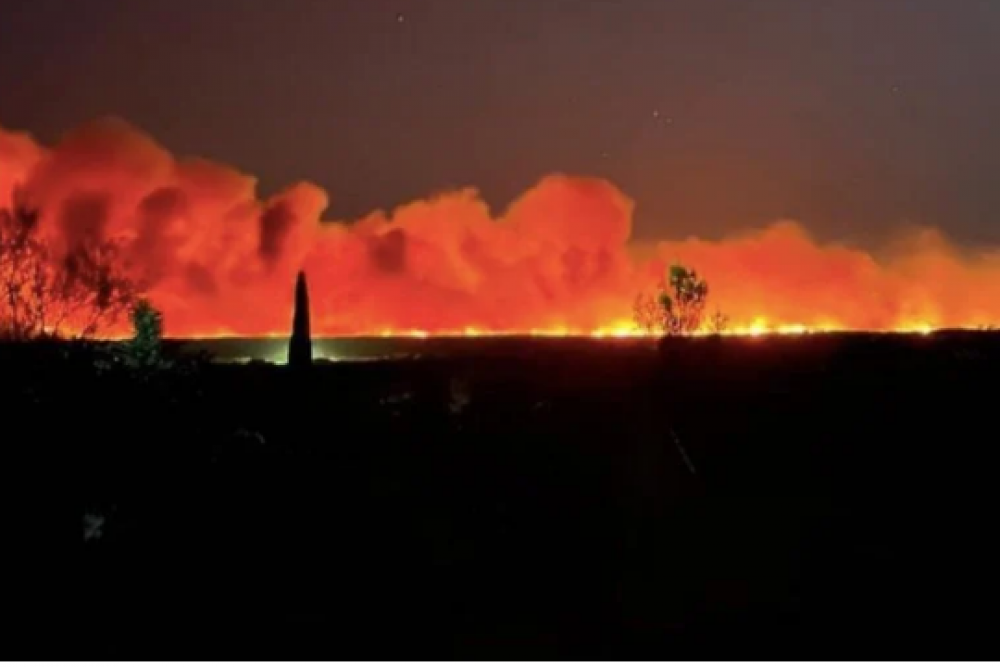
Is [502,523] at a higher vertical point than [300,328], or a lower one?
lower

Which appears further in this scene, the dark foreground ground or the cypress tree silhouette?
the cypress tree silhouette

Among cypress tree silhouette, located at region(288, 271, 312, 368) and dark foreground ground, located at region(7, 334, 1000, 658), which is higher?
cypress tree silhouette, located at region(288, 271, 312, 368)

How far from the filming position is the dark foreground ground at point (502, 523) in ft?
40.3

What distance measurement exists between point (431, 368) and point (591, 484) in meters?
28.4

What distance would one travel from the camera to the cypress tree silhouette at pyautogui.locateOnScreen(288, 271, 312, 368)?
42.0 metres

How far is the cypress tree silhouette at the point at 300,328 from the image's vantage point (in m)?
42.0

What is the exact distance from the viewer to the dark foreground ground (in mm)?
12281

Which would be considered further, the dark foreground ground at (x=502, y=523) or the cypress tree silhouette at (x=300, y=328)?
the cypress tree silhouette at (x=300, y=328)

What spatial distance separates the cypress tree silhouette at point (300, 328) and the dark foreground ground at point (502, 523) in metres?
7.21

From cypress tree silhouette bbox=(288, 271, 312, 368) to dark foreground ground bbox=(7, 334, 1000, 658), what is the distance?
284 inches

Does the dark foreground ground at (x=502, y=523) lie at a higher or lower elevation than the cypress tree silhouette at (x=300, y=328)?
lower

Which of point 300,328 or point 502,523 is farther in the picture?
point 300,328

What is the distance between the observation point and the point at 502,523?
1814cm

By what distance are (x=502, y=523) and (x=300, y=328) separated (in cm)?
2502
